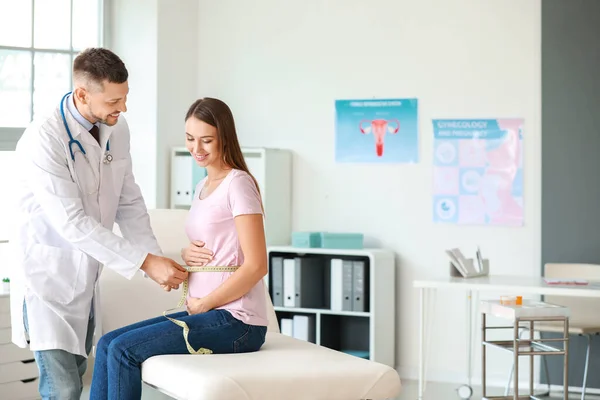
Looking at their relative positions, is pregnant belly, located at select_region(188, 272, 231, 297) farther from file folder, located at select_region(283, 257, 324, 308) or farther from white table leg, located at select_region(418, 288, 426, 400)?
file folder, located at select_region(283, 257, 324, 308)

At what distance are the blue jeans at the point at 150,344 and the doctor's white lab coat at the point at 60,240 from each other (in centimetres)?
14

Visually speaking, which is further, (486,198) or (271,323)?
(486,198)

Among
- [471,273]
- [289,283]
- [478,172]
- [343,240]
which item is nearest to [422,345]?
[471,273]

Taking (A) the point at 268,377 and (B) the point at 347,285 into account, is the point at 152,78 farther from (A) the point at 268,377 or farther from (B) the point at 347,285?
(A) the point at 268,377

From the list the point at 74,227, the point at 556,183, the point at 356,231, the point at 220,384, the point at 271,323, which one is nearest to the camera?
the point at 220,384

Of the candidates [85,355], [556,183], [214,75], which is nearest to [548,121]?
[556,183]

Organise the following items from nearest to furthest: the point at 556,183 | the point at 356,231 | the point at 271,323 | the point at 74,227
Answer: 1. the point at 74,227
2. the point at 271,323
3. the point at 556,183
4. the point at 356,231

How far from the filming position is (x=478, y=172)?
16.8 feet

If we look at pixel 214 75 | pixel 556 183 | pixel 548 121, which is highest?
pixel 214 75

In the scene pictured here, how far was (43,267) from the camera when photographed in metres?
2.59

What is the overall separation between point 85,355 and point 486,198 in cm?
301

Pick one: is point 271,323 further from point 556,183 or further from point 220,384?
point 556,183

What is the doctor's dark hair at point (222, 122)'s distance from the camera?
2.65 m

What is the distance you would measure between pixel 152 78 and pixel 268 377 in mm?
3378
